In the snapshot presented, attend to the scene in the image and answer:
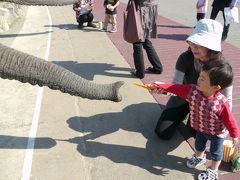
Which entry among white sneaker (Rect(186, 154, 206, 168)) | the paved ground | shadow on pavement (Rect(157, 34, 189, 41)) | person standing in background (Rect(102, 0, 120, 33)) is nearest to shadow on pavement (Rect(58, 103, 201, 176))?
white sneaker (Rect(186, 154, 206, 168))

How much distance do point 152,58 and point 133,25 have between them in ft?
2.75

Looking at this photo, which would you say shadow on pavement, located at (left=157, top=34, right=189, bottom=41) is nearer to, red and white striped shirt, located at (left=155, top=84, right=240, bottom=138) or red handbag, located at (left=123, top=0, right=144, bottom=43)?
red handbag, located at (left=123, top=0, right=144, bottom=43)

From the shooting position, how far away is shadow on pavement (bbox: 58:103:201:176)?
3896mm

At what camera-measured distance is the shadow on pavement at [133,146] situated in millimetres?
3896

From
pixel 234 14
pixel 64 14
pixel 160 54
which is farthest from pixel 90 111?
pixel 64 14

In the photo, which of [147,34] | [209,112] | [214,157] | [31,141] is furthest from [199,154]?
[147,34]

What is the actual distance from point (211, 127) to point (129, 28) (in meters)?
2.84

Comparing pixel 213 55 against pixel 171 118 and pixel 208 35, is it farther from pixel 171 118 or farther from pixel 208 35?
pixel 171 118

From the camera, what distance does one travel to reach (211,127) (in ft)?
11.1

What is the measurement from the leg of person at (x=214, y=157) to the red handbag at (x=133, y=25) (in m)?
2.70

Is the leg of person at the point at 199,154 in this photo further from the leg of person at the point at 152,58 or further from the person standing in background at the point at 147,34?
the leg of person at the point at 152,58

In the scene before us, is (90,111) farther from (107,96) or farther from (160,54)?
(160,54)

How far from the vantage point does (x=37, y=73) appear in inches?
93.5

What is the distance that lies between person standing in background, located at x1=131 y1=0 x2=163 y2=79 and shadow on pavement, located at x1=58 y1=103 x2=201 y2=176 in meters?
1.19
